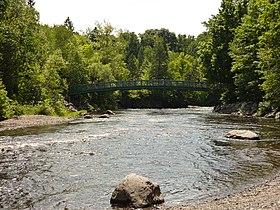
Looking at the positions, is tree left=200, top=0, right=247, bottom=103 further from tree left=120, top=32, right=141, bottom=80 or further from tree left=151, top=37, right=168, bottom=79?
tree left=120, top=32, right=141, bottom=80

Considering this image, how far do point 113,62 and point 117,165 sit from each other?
67.2 meters

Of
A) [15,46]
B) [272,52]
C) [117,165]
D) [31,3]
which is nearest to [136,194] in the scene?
[117,165]

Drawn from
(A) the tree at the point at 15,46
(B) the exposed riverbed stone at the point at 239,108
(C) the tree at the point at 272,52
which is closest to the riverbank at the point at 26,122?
(A) the tree at the point at 15,46

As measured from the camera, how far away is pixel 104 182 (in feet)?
45.3

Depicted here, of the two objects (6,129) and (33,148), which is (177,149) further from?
(6,129)

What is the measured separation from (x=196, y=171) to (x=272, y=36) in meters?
27.5

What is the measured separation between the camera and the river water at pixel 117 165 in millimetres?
12180

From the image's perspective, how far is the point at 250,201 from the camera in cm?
1053

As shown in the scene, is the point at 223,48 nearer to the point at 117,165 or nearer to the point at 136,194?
the point at 117,165

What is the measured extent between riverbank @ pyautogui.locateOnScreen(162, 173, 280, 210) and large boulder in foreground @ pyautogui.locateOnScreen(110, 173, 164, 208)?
0.59 m

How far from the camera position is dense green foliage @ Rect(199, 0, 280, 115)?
39625 millimetres

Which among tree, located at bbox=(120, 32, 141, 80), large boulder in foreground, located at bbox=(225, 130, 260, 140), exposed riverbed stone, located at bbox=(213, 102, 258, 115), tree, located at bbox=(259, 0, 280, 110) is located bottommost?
large boulder in foreground, located at bbox=(225, 130, 260, 140)

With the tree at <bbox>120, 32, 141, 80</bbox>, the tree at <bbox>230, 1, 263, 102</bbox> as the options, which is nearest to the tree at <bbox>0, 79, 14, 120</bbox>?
the tree at <bbox>230, 1, 263, 102</bbox>

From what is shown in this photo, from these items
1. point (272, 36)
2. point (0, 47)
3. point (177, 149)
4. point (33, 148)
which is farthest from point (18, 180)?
point (272, 36)
